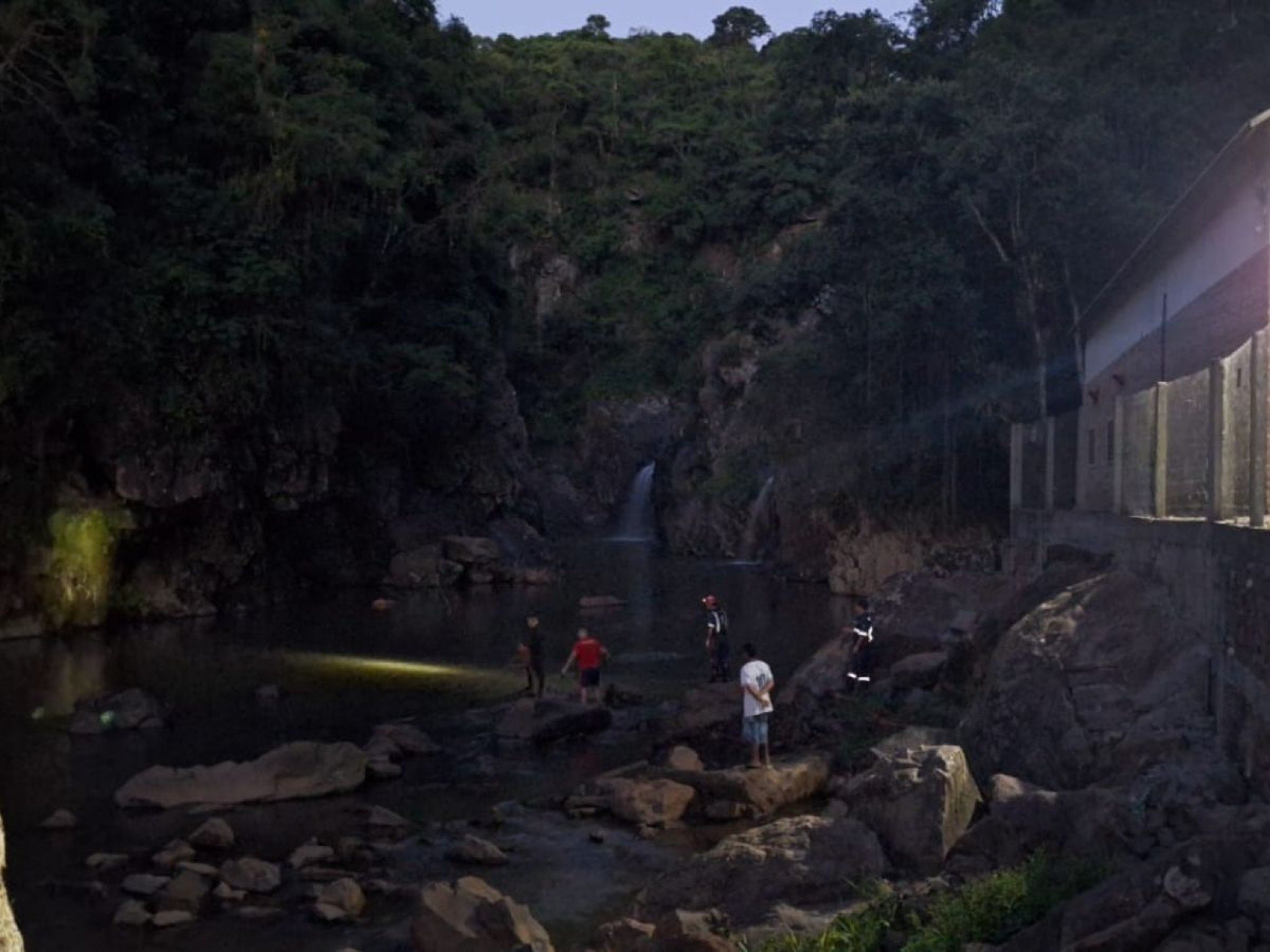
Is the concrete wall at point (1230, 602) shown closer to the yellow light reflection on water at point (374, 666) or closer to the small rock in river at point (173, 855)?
the small rock in river at point (173, 855)

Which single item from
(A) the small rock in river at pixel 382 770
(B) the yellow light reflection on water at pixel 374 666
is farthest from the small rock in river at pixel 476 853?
(B) the yellow light reflection on water at pixel 374 666

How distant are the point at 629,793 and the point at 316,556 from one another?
1217 inches

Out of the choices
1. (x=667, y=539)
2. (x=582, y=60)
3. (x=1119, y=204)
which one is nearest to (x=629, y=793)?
(x=1119, y=204)

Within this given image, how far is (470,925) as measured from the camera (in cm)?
1129

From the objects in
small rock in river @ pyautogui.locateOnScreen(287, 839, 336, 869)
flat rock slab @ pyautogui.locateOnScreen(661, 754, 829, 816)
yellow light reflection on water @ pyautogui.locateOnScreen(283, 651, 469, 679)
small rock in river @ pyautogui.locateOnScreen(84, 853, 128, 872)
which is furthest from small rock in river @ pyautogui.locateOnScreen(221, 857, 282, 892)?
yellow light reflection on water @ pyautogui.locateOnScreen(283, 651, 469, 679)

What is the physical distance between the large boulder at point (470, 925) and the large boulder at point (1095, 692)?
5.46 m

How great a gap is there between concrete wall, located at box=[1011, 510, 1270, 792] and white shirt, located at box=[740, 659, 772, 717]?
189 inches

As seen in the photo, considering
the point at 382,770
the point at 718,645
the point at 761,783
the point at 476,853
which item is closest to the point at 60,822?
the point at 382,770

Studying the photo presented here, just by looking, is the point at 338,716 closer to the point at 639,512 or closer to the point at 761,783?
the point at 761,783

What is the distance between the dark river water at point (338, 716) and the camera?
43.3ft

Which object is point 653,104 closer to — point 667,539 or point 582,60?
point 582,60

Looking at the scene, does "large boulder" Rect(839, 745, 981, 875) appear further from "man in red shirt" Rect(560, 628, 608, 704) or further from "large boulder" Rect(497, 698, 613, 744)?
"man in red shirt" Rect(560, 628, 608, 704)

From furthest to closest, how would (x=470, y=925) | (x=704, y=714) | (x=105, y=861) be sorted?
(x=704, y=714), (x=105, y=861), (x=470, y=925)

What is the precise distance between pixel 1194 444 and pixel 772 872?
19.3ft
